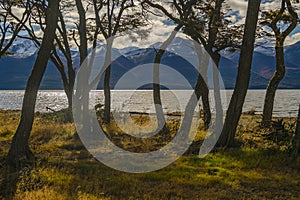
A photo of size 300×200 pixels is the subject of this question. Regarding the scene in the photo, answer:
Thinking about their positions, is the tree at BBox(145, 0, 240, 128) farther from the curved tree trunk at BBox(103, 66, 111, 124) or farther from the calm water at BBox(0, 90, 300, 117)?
the calm water at BBox(0, 90, 300, 117)

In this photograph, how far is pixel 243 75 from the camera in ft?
35.9

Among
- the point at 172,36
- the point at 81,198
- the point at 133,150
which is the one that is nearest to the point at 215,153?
the point at 133,150

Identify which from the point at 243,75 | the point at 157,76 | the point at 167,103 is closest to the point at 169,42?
the point at 157,76

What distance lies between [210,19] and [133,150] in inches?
270

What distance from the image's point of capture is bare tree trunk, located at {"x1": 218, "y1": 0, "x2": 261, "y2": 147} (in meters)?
10.7

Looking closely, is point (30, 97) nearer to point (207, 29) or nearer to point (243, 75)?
point (243, 75)

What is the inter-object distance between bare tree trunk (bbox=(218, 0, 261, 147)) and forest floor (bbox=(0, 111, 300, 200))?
1.84 feet

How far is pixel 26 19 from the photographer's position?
791 inches

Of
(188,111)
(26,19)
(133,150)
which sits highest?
(26,19)

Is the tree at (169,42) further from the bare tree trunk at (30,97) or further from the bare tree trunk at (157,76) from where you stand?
the bare tree trunk at (30,97)

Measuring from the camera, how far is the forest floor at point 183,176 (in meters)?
6.73

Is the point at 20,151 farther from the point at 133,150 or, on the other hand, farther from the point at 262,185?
the point at 262,185

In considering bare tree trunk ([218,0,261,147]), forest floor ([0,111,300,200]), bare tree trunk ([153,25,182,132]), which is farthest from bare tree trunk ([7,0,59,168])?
bare tree trunk ([153,25,182,132])

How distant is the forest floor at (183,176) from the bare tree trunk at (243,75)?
1.84 feet
